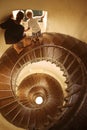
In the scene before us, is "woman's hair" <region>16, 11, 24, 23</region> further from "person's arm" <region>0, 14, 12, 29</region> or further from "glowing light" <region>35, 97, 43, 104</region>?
"glowing light" <region>35, 97, 43, 104</region>

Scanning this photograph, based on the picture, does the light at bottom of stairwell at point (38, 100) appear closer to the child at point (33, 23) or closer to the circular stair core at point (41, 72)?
the circular stair core at point (41, 72)

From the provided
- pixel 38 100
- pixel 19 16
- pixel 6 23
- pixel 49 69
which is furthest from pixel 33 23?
pixel 38 100

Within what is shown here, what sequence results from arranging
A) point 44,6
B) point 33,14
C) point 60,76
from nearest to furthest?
point 44,6 < point 33,14 < point 60,76

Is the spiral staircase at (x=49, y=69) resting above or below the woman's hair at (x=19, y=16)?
below

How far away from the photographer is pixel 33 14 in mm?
7293

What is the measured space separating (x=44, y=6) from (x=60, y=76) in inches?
173

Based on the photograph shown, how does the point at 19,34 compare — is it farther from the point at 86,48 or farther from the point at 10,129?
the point at 10,129

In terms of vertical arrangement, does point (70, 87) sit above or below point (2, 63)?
below

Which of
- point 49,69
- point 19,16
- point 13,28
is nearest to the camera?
point 13,28

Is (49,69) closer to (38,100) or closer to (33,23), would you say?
(38,100)

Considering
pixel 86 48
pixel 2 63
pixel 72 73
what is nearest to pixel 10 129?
pixel 2 63

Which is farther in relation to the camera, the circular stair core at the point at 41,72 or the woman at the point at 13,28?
the circular stair core at the point at 41,72

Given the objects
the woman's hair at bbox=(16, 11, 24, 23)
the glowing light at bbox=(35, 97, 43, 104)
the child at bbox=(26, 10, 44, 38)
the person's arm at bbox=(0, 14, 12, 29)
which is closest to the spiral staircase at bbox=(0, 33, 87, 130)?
the child at bbox=(26, 10, 44, 38)

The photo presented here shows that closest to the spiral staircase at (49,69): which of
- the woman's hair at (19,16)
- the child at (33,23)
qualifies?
the child at (33,23)
